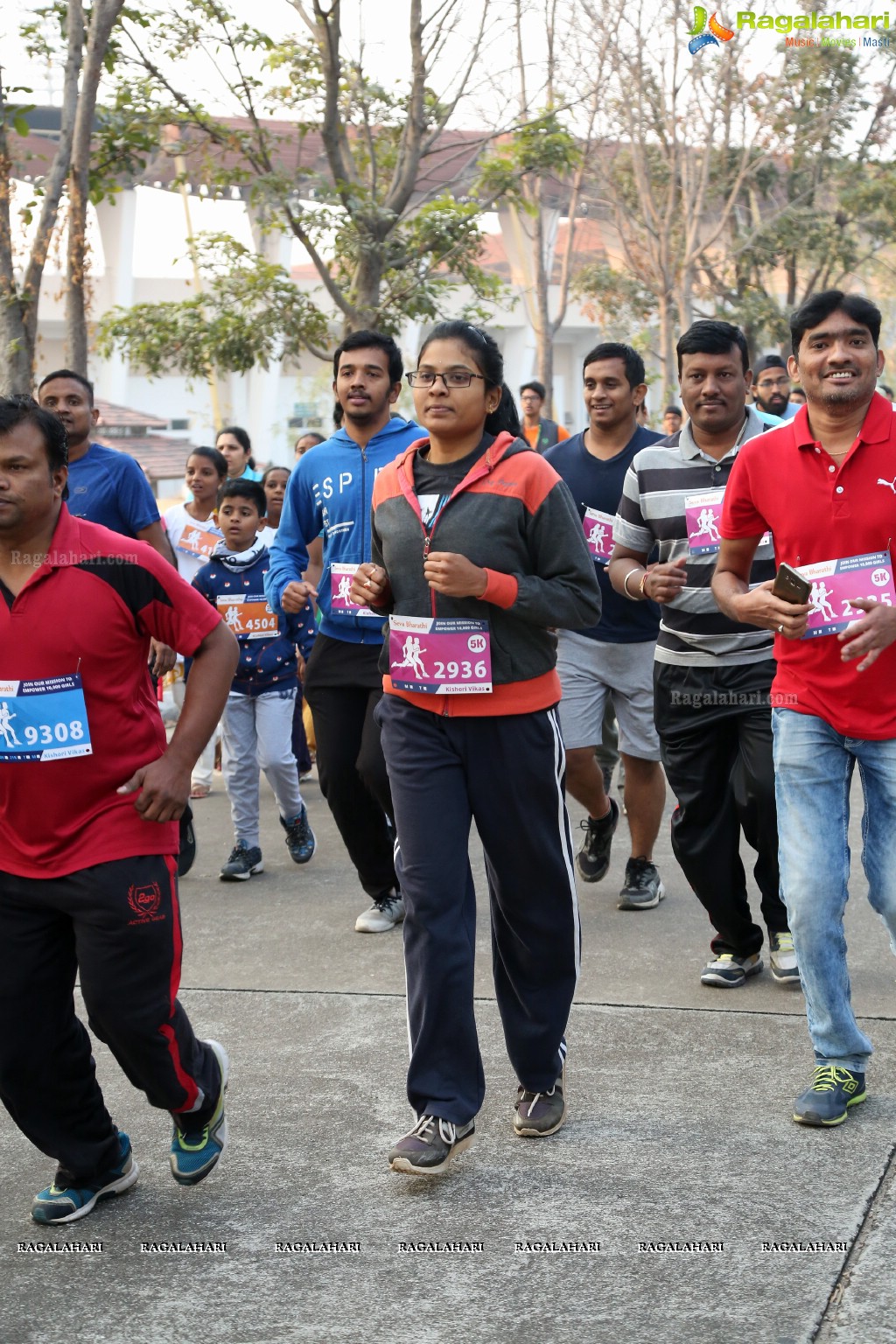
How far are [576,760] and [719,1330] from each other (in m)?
3.56

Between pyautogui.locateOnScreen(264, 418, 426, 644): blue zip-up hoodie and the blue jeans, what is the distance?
2.25 m

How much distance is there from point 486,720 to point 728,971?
1.80 meters

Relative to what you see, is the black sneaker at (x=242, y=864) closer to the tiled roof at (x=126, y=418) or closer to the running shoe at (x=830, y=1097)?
the running shoe at (x=830, y=1097)

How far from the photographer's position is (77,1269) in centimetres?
343

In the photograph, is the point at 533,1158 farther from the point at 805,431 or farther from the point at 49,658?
the point at 805,431

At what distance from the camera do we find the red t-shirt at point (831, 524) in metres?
4.00

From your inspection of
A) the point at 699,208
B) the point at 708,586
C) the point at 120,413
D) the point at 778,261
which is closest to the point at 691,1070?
the point at 708,586

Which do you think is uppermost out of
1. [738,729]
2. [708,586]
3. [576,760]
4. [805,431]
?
[805,431]

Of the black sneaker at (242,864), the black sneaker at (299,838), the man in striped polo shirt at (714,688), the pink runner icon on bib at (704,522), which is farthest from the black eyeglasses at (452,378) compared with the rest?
the black sneaker at (299,838)

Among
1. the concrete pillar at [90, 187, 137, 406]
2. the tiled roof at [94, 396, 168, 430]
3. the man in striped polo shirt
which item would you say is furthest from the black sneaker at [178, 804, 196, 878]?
the concrete pillar at [90, 187, 137, 406]

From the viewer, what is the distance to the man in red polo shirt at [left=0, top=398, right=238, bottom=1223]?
11.3 feet

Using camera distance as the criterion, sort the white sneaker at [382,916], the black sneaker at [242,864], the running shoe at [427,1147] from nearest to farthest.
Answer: the running shoe at [427,1147] < the white sneaker at [382,916] < the black sneaker at [242,864]

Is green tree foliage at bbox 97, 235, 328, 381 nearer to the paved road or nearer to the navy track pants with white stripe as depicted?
the paved road

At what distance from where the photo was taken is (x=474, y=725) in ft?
13.1
